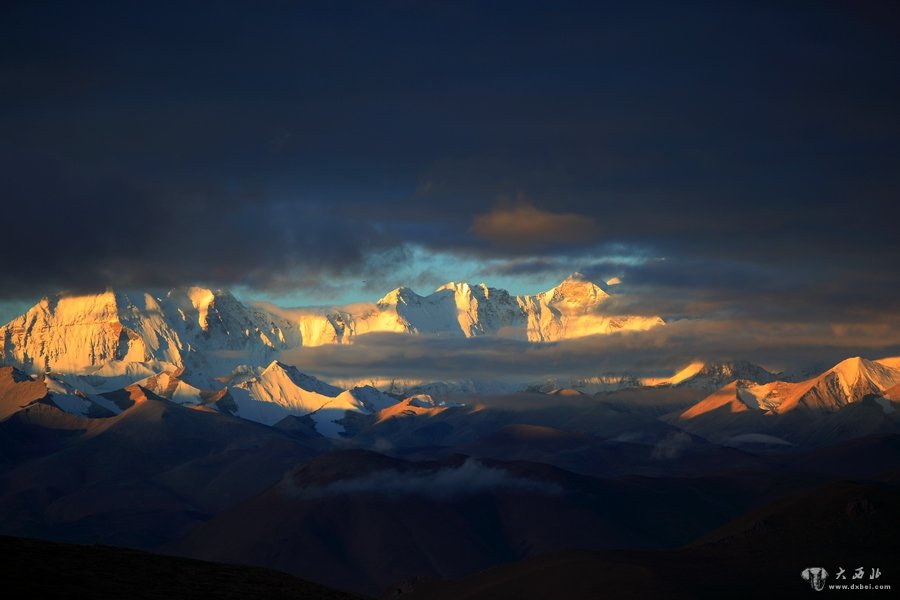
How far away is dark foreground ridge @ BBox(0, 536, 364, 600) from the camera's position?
103m

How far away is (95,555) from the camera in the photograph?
119m

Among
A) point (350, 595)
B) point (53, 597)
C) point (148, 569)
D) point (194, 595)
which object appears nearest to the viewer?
point (53, 597)

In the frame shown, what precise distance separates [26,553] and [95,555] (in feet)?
27.1

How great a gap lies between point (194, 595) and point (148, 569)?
945cm

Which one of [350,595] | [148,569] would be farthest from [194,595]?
[350,595]

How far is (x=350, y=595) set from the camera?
130625mm

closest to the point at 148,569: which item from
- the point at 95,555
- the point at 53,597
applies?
the point at 95,555

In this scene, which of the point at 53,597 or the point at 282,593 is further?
the point at 282,593

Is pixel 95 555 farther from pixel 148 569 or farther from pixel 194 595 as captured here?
pixel 194 595

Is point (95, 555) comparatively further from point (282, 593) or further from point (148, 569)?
point (282, 593)

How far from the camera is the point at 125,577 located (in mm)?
111812

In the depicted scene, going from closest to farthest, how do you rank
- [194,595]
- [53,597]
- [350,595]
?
[53,597], [194,595], [350,595]

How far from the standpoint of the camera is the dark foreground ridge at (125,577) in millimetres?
103125

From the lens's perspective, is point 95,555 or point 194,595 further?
point 95,555
